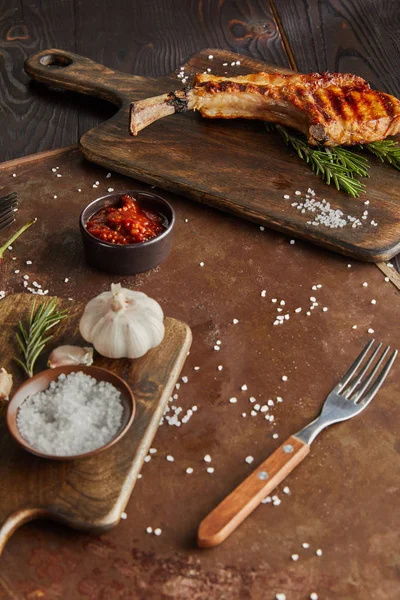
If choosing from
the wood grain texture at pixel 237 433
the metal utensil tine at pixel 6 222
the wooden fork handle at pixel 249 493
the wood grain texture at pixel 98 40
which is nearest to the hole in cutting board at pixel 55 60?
the wood grain texture at pixel 98 40

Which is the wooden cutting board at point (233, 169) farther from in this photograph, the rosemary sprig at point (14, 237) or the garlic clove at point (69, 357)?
the garlic clove at point (69, 357)

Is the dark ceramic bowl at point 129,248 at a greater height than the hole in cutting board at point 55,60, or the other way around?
the dark ceramic bowl at point 129,248

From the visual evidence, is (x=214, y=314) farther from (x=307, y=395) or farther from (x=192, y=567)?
(x=192, y=567)

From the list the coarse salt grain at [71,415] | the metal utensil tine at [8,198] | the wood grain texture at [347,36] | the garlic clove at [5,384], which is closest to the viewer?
the coarse salt grain at [71,415]

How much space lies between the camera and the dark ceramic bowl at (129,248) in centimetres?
293

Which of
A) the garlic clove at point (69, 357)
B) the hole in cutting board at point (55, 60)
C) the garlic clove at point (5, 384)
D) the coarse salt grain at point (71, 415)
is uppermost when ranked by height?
the coarse salt grain at point (71, 415)

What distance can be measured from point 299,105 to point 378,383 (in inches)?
61.2

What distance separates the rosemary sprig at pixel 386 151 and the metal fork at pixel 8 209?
65.7 inches

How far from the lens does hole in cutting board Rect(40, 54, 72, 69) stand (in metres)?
4.25

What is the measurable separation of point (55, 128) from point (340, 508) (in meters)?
2.61

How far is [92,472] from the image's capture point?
223 centimetres

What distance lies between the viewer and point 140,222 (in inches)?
118

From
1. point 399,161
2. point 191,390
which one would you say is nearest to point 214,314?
point 191,390

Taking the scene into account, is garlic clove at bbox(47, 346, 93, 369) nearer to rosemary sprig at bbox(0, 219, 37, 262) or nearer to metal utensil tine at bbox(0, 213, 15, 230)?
rosemary sprig at bbox(0, 219, 37, 262)
